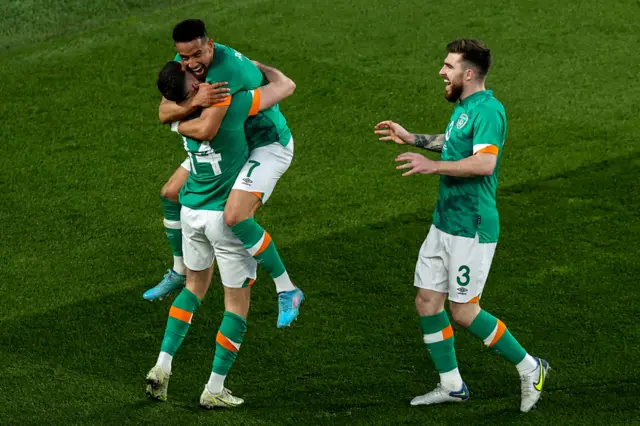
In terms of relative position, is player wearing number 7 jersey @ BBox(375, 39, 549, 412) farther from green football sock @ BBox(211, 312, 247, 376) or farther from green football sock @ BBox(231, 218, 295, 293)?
green football sock @ BBox(211, 312, 247, 376)

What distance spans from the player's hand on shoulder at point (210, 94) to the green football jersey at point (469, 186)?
1.25 m

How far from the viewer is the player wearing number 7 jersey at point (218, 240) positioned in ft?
20.4

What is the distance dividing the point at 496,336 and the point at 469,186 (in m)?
0.88

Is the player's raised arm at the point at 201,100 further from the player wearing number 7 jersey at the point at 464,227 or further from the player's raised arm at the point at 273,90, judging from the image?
the player wearing number 7 jersey at the point at 464,227

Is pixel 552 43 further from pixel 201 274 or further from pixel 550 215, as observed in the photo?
pixel 201 274

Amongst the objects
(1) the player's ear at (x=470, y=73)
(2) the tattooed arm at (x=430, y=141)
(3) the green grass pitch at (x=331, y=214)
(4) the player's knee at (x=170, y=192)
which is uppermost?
(1) the player's ear at (x=470, y=73)

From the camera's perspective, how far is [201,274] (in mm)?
6566

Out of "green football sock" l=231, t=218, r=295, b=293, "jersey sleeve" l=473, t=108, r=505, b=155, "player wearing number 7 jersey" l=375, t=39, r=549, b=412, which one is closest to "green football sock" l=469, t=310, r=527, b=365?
"player wearing number 7 jersey" l=375, t=39, r=549, b=412

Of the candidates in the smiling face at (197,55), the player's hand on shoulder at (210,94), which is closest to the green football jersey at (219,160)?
the player's hand on shoulder at (210,94)

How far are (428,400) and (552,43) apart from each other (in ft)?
23.1

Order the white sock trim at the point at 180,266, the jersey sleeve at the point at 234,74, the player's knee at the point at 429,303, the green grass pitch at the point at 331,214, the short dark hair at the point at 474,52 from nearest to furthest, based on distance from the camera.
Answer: the short dark hair at the point at 474,52 → the jersey sleeve at the point at 234,74 → the player's knee at the point at 429,303 → the green grass pitch at the point at 331,214 → the white sock trim at the point at 180,266

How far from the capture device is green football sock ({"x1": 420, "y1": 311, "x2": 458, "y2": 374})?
20.7 feet

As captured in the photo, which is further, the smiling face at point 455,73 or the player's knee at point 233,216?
the player's knee at point 233,216

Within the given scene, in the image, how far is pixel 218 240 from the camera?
6.33 metres
